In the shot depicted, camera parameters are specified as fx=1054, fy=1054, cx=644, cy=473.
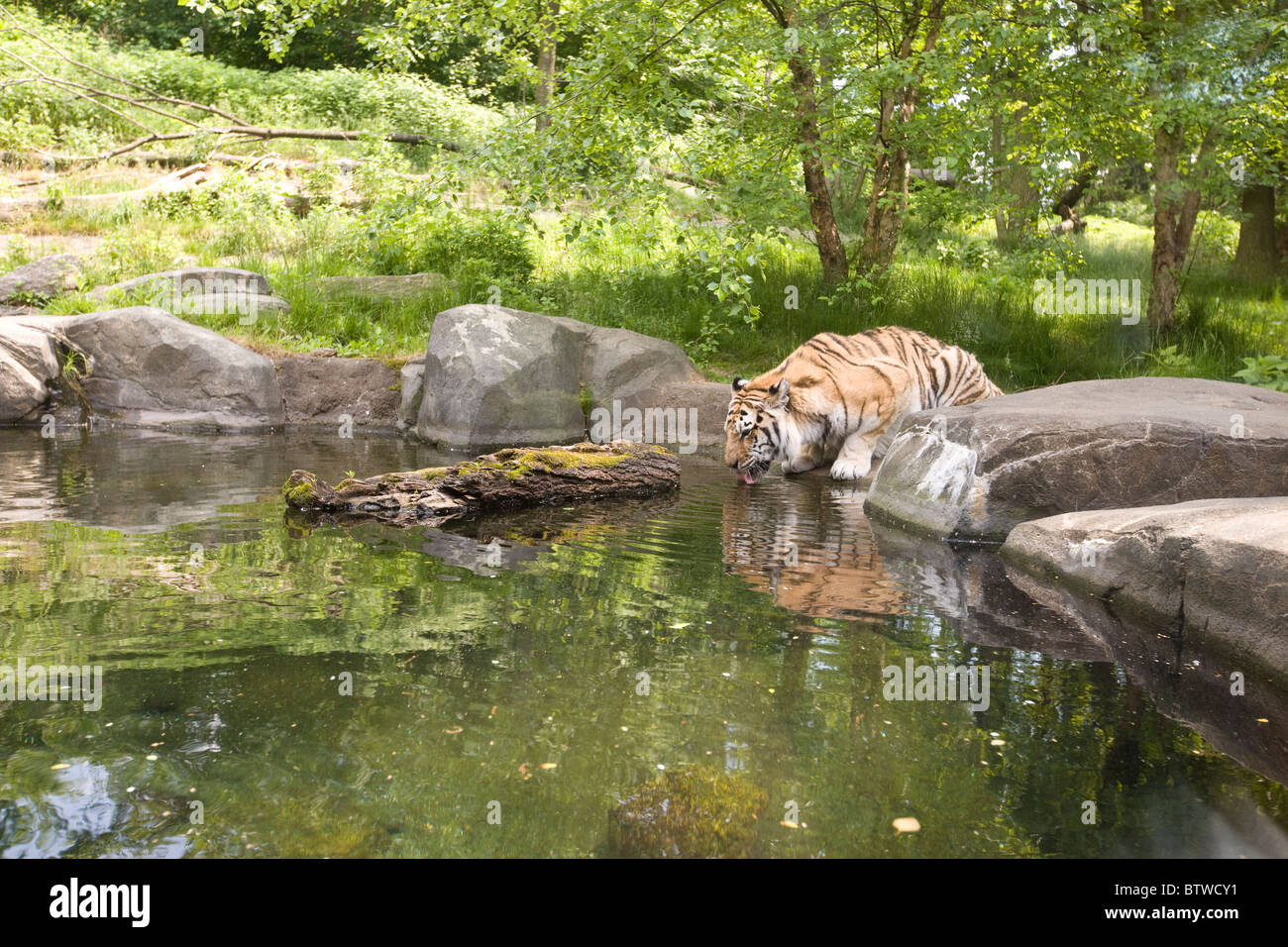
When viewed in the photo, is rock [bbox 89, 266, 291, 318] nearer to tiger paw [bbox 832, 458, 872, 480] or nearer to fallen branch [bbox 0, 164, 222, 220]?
fallen branch [bbox 0, 164, 222, 220]

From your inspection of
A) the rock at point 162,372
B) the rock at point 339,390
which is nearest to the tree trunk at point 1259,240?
the rock at point 339,390

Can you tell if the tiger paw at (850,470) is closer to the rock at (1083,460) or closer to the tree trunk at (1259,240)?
the rock at (1083,460)

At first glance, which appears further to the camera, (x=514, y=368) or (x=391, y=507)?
(x=514, y=368)

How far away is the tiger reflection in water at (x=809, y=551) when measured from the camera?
5516mm

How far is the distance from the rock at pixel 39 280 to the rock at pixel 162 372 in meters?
1.76

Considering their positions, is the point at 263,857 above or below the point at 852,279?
below

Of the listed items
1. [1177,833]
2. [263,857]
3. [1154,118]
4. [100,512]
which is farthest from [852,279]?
[263,857]

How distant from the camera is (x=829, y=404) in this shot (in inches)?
363

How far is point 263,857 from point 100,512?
4.67m

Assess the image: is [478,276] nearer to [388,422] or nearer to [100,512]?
[388,422]

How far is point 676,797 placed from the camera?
3.34 m

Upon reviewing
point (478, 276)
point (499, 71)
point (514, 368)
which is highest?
point (499, 71)
